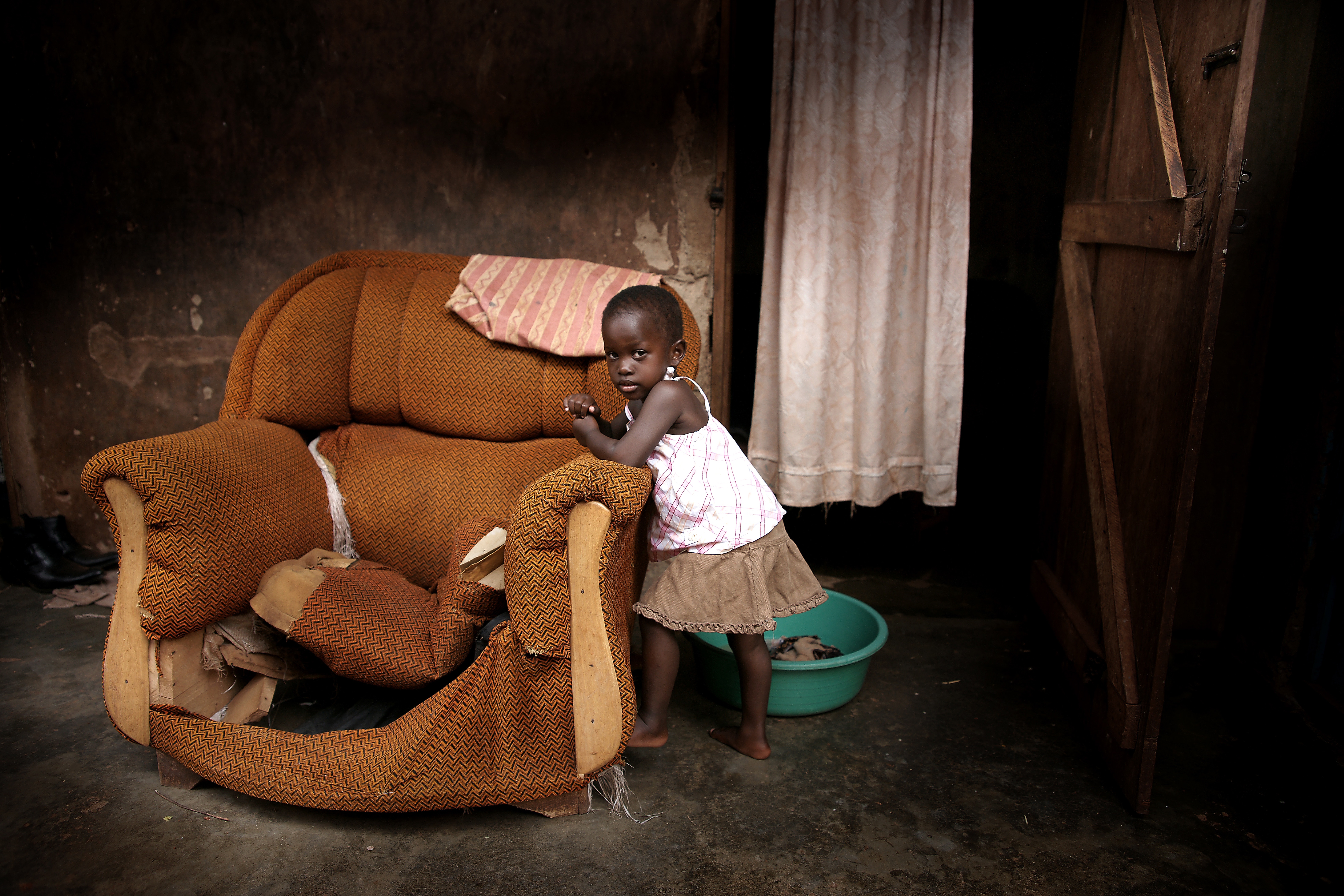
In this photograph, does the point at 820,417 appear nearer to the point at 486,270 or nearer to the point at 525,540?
the point at 486,270

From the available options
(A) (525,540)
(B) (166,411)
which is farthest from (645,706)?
(B) (166,411)

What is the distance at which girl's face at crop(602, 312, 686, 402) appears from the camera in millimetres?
1754

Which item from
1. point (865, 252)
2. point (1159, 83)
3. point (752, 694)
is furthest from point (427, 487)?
point (1159, 83)

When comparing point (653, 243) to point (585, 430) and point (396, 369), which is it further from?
point (585, 430)

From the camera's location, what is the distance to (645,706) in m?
1.94

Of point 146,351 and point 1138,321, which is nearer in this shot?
point 1138,321

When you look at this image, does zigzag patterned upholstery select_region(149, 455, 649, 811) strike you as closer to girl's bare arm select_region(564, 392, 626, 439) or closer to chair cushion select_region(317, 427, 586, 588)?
girl's bare arm select_region(564, 392, 626, 439)

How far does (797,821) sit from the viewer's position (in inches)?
69.5

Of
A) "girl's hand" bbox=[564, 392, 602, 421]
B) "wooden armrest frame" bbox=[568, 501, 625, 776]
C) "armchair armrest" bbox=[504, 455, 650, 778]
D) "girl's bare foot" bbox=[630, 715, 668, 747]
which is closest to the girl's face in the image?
"girl's hand" bbox=[564, 392, 602, 421]

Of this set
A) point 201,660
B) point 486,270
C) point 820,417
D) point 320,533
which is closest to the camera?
point 201,660

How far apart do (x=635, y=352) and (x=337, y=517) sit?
0.95 metres

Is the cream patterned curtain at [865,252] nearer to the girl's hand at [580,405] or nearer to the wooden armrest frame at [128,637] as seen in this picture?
the girl's hand at [580,405]

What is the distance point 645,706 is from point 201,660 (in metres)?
0.99

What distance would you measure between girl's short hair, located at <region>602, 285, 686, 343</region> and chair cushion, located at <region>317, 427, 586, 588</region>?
1.52ft
